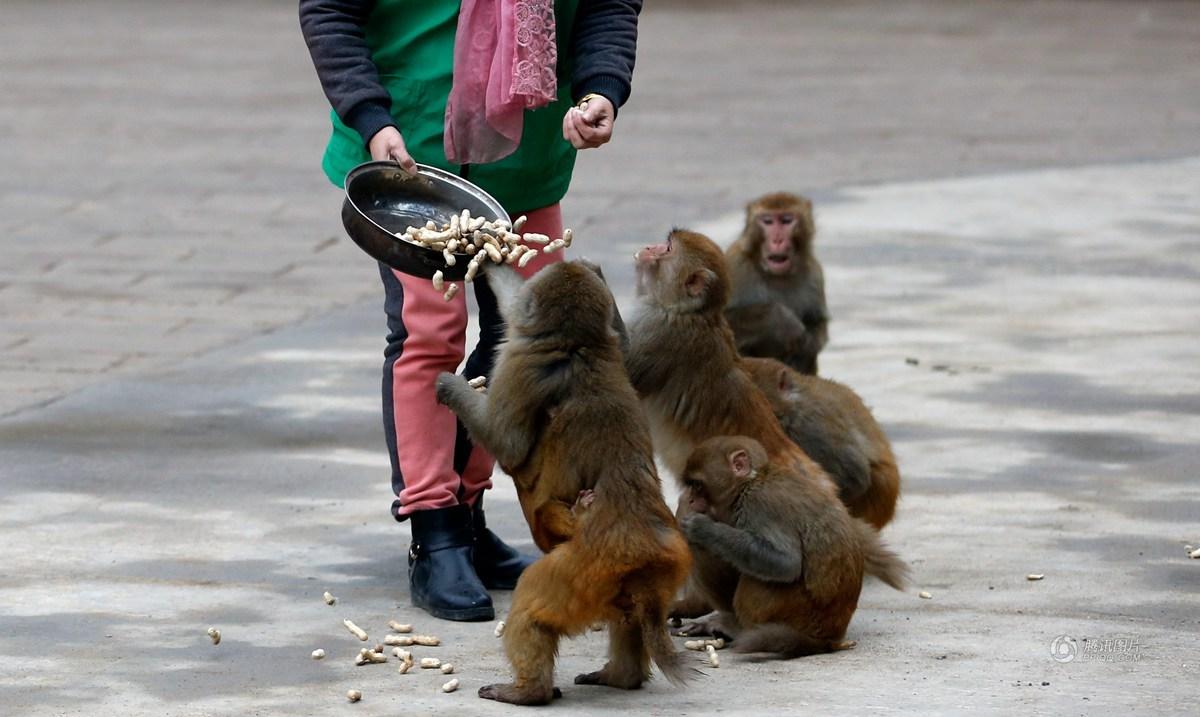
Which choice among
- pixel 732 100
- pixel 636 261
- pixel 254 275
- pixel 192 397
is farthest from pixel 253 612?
pixel 732 100

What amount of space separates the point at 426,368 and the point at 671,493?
1.40m

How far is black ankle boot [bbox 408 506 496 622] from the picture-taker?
16.7 ft

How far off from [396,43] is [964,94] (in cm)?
1197

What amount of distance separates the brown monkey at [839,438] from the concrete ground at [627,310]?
25cm

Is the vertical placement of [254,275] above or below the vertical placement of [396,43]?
below

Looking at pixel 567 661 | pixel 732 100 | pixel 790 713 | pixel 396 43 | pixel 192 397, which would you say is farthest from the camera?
pixel 732 100

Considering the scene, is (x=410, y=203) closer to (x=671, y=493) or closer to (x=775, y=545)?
(x=775, y=545)

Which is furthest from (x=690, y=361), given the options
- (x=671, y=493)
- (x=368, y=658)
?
(x=671, y=493)

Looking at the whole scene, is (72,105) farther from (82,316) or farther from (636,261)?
(636,261)

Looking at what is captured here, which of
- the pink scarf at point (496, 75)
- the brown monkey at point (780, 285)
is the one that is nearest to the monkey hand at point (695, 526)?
the pink scarf at point (496, 75)

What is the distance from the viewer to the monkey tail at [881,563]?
16.4ft

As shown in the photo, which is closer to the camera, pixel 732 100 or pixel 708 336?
pixel 708 336

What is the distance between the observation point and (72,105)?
15195mm

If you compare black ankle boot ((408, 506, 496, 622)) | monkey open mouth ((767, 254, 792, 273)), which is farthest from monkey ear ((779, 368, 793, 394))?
monkey open mouth ((767, 254, 792, 273))
